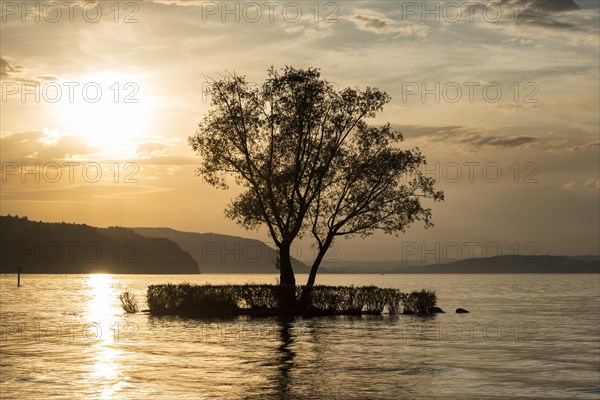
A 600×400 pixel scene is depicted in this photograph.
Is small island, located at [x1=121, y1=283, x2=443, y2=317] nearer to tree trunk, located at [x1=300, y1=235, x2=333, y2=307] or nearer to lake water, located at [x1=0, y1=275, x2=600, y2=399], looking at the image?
tree trunk, located at [x1=300, y1=235, x2=333, y2=307]

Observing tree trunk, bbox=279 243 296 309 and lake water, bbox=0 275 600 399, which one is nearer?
lake water, bbox=0 275 600 399

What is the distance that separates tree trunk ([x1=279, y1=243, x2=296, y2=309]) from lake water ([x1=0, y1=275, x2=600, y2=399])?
655 cm

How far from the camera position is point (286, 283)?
2429 inches

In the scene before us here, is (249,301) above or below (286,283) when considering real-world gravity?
below

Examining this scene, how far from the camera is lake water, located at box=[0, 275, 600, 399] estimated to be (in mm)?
23380

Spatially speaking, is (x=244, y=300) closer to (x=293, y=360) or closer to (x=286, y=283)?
(x=286, y=283)

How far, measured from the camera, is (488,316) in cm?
6912

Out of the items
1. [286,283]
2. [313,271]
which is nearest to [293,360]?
[286,283]

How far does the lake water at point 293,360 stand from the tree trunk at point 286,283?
6.55 meters

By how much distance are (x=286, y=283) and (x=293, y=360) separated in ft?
102

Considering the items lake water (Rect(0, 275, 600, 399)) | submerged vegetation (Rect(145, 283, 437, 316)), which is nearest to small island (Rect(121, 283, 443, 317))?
submerged vegetation (Rect(145, 283, 437, 316))

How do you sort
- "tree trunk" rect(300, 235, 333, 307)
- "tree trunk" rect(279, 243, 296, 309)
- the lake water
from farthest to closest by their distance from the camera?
1. "tree trunk" rect(300, 235, 333, 307)
2. "tree trunk" rect(279, 243, 296, 309)
3. the lake water

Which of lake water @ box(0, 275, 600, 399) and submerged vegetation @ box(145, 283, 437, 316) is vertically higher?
submerged vegetation @ box(145, 283, 437, 316)

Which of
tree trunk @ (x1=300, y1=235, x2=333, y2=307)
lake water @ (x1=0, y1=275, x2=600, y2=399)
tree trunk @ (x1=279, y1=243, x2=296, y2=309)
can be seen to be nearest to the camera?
lake water @ (x1=0, y1=275, x2=600, y2=399)
